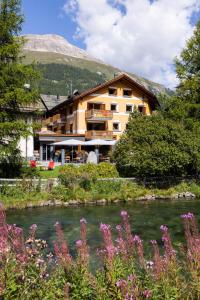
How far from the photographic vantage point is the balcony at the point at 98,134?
56.4 meters

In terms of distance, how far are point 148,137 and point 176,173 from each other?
13.1 ft

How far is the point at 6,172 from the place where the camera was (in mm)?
31125

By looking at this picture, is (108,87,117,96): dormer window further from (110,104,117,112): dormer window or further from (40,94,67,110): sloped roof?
(40,94,67,110): sloped roof

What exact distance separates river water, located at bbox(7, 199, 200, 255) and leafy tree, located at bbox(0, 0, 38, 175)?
632 centimetres

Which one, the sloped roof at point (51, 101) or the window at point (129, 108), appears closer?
the window at point (129, 108)

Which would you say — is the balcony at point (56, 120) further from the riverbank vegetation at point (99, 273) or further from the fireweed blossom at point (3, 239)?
the fireweed blossom at point (3, 239)

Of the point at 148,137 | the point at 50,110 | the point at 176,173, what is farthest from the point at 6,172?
the point at 50,110

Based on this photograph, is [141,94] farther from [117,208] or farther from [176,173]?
[117,208]

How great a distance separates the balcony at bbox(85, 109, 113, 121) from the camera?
57.4m

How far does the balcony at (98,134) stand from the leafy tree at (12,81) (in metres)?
Answer: 26.0

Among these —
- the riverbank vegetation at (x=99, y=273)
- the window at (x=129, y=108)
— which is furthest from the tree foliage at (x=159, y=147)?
the riverbank vegetation at (x=99, y=273)

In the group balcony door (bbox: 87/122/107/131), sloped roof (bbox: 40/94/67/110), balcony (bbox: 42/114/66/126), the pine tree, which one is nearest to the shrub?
the pine tree

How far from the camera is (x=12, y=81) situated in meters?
29.4

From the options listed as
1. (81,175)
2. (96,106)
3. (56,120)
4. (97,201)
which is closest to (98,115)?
(96,106)
